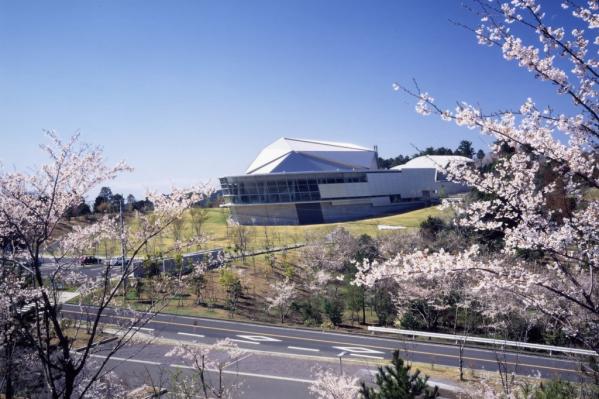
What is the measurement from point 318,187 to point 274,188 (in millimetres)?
5187

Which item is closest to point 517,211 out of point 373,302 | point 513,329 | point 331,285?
point 513,329

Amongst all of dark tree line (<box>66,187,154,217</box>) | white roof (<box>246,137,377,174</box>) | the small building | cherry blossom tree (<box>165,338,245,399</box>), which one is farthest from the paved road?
white roof (<box>246,137,377,174</box>)

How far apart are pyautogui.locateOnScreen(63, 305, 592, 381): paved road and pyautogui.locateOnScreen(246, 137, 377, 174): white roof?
37.1 metres

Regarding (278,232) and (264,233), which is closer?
(264,233)

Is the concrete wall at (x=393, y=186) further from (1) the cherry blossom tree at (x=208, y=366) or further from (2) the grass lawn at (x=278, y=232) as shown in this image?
(1) the cherry blossom tree at (x=208, y=366)

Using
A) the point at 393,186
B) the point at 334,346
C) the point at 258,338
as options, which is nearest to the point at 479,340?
the point at 334,346

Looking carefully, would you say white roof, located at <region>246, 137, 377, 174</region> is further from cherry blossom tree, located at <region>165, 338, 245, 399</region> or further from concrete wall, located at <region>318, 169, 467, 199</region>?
cherry blossom tree, located at <region>165, 338, 245, 399</region>

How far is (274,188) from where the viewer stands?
51.7m

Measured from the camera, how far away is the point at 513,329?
18.6 m

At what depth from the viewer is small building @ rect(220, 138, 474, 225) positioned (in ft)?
170

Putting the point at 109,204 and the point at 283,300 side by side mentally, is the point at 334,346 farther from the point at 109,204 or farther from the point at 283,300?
the point at 109,204

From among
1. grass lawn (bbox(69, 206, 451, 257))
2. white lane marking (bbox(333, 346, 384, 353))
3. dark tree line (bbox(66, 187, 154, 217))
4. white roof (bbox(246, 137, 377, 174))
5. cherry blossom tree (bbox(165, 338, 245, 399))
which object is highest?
white roof (bbox(246, 137, 377, 174))

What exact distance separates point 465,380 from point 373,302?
10282 millimetres

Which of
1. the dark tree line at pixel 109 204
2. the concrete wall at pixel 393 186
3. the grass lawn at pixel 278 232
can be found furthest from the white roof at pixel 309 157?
the dark tree line at pixel 109 204
